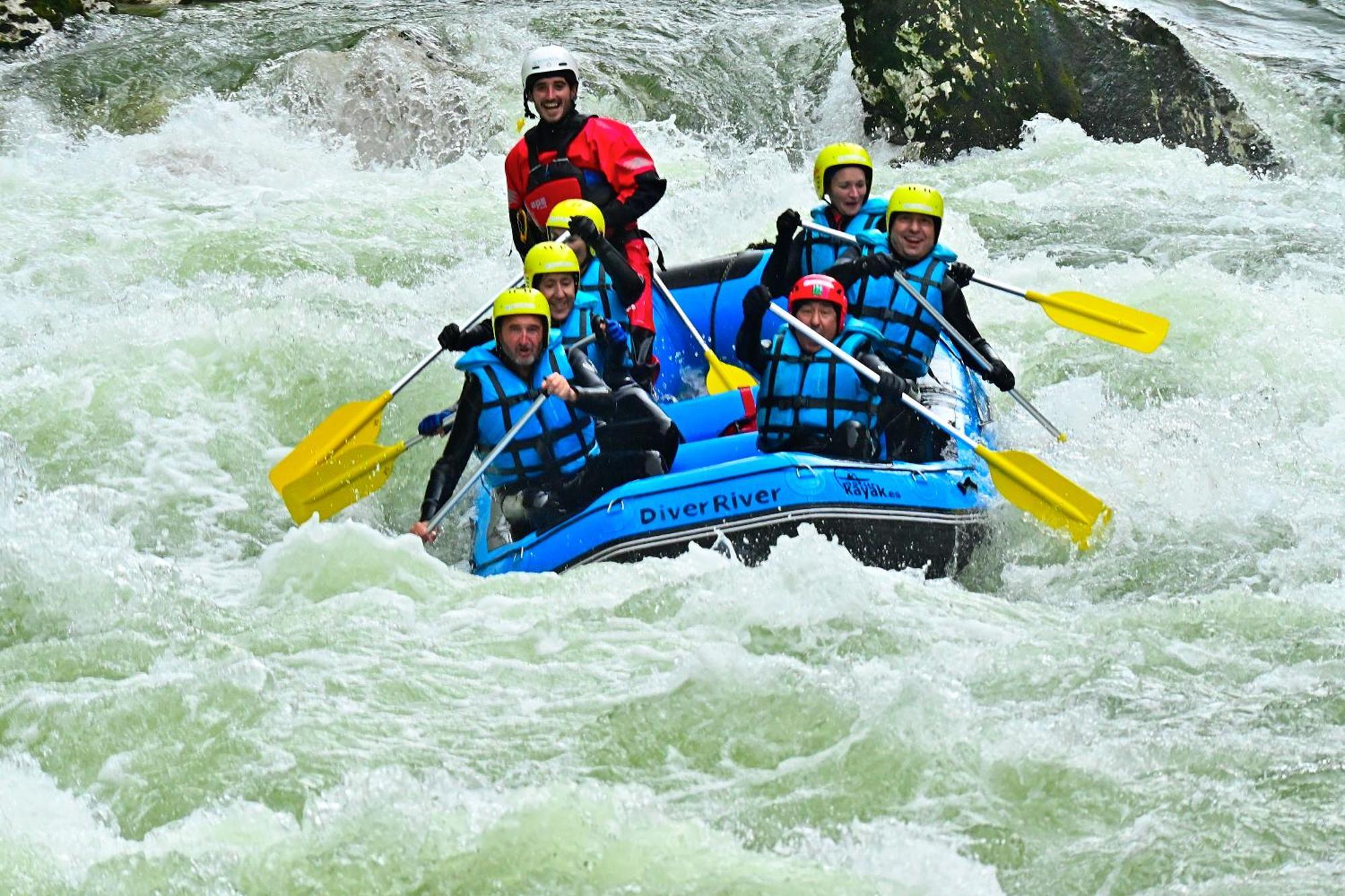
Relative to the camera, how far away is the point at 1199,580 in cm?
594

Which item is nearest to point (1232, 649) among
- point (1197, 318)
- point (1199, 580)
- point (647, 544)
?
point (1199, 580)

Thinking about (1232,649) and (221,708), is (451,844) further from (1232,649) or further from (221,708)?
(1232,649)

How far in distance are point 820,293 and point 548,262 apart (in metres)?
1.05

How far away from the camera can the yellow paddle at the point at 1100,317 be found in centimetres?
730

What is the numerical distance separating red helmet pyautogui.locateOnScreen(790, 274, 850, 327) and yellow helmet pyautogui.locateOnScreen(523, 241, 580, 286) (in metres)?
0.86

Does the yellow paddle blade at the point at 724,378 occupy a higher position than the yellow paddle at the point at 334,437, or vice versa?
the yellow paddle blade at the point at 724,378

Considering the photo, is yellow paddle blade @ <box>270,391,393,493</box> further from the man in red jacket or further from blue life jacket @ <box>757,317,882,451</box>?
blue life jacket @ <box>757,317,882,451</box>

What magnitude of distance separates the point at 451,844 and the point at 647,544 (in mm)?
1904

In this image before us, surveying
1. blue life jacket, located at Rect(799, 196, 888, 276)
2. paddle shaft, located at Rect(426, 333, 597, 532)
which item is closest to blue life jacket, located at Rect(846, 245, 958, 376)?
blue life jacket, located at Rect(799, 196, 888, 276)

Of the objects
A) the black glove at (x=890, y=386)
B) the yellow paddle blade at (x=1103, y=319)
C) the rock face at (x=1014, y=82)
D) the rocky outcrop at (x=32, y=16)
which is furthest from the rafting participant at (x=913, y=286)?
the rocky outcrop at (x=32, y=16)

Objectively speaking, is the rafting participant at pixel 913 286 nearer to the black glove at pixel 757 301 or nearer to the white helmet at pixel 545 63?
the black glove at pixel 757 301

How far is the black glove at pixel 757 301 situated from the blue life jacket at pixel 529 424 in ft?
3.87

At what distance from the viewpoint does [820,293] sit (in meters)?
6.30

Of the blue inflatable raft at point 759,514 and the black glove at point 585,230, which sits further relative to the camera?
the black glove at point 585,230
